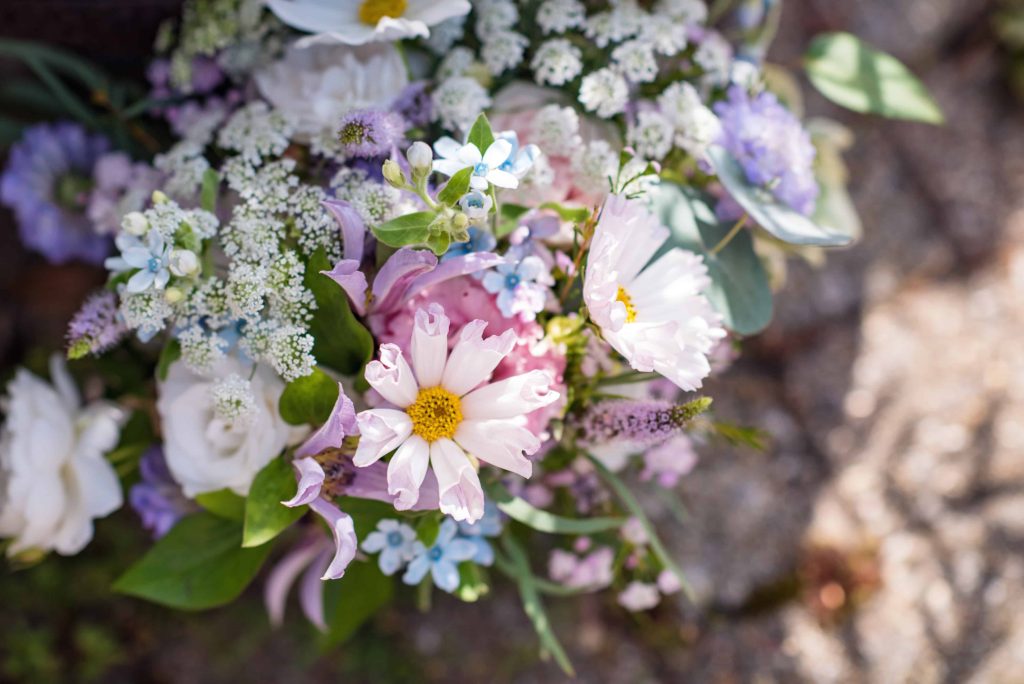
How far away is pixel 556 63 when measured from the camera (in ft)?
2.46

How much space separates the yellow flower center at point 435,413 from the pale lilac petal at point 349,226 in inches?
4.3

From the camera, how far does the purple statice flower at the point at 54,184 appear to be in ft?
3.07

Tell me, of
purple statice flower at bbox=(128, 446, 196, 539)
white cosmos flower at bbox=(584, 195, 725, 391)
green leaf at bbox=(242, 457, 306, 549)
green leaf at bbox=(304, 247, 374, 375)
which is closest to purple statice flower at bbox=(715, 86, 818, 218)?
white cosmos flower at bbox=(584, 195, 725, 391)

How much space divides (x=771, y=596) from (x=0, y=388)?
1.03 meters

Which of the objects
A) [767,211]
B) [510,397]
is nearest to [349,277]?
[510,397]

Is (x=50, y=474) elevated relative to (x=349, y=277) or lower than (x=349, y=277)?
lower

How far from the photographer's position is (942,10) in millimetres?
1367

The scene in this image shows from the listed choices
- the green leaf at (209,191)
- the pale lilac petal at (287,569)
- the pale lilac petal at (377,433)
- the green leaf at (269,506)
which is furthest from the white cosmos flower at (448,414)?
the pale lilac petal at (287,569)

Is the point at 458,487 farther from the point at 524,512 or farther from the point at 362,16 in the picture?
the point at 362,16

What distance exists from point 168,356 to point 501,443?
0.93 feet

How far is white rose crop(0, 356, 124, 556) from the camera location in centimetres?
79

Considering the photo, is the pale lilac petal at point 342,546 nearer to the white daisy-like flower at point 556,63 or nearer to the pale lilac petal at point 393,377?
the pale lilac petal at point 393,377

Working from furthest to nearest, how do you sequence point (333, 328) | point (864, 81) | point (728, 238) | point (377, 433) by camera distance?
point (864, 81) → point (728, 238) → point (333, 328) → point (377, 433)

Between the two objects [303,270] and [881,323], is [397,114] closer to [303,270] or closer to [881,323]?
[303,270]
